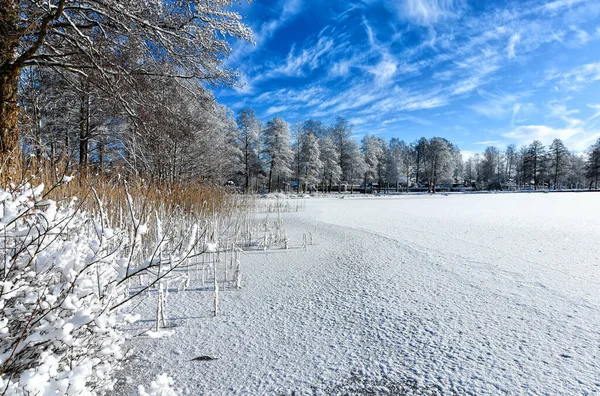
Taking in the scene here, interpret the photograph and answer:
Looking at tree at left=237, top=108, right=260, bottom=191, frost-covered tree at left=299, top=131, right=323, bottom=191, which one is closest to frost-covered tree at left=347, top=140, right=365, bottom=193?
frost-covered tree at left=299, top=131, right=323, bottom=191

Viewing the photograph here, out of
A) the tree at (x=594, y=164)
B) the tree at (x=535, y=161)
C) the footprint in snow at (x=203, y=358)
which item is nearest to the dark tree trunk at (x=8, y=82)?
the footprint in snow at (x=203, y=358)

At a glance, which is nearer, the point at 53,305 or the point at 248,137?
the point at 53,305

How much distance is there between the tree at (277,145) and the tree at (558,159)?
4761cm

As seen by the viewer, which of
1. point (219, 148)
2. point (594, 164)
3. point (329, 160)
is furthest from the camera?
point (594, 164)

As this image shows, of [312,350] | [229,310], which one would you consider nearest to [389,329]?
[312,350]

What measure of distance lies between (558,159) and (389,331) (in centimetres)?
6384

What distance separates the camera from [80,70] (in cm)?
457

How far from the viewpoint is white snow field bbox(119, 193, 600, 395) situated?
1.67 m

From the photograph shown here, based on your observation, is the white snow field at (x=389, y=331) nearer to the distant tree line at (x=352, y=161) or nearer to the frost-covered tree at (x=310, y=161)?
the distant tree line at (x=352, y=161)

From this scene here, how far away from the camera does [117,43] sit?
4.24 m

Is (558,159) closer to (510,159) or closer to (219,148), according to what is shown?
(510,159)

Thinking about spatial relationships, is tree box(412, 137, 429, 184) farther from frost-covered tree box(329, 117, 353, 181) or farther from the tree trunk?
the tree trunk

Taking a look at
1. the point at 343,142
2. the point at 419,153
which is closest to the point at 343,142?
the point at 343,142

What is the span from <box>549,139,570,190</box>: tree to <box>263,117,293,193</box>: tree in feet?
156
